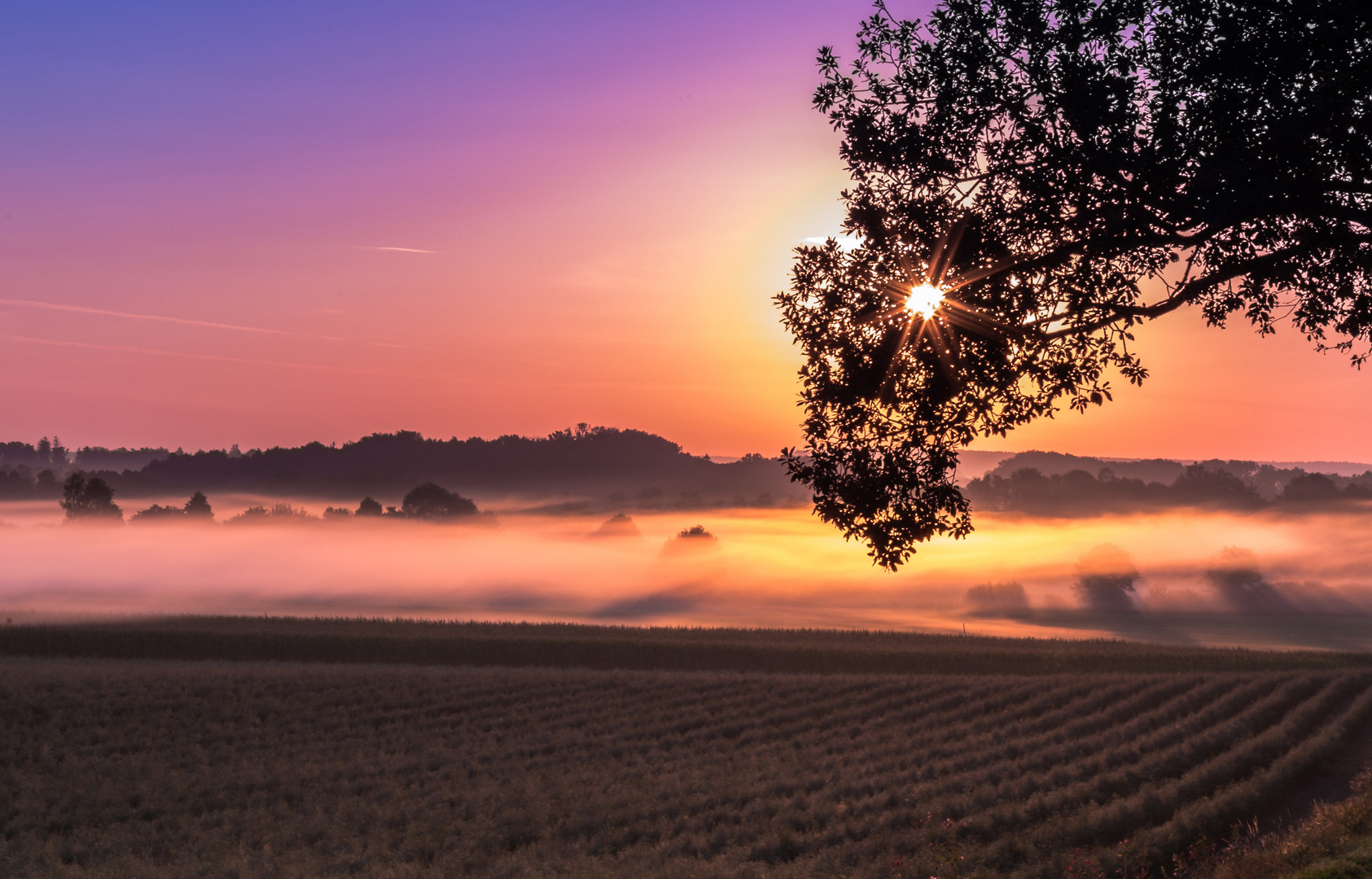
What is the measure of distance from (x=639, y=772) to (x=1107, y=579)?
141342 mm

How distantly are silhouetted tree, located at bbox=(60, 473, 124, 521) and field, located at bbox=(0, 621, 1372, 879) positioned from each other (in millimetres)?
148163

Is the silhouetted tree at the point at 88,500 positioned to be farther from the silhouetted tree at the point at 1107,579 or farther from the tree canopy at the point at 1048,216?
the tree canopy at the point at 1048,216

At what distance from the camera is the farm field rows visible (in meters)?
17.7

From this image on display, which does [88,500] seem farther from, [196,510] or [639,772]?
[639,772]

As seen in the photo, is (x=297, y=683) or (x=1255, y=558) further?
(x=1255, y=558)

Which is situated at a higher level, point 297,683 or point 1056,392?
point 1056,392

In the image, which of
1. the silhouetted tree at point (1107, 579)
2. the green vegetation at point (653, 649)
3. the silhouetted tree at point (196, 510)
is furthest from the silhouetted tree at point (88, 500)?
the silhouetted tree at point (1107, 579)

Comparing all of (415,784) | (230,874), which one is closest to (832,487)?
(230,874)

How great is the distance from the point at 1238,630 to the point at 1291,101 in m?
127

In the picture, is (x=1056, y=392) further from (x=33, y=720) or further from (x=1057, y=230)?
(x=33, y=720)

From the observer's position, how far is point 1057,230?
43.9ft

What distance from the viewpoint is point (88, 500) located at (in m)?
173

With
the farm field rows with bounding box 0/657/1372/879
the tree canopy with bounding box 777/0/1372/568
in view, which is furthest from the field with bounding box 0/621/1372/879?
the tree canopy with bounding box 777/0/1372/568

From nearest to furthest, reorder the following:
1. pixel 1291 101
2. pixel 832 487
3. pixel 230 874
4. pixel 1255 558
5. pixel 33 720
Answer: pixel 1291 101, pixel 832 487, pixel 230 874, pixel 33 720, pixel 1255 558
